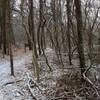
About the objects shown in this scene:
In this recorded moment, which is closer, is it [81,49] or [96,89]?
[96,89]

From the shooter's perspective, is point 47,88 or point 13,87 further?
point 13,87

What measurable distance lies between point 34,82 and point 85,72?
2500mm

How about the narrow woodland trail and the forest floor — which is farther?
the narrow woodland trail

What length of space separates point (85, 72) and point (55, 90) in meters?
1.74

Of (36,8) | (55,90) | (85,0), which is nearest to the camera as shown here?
(55,90)

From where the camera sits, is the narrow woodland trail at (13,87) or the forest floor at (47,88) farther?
the narrow woodland trail at (13,87)

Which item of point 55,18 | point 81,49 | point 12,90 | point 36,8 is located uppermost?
point 36,8

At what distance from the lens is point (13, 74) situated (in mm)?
15062

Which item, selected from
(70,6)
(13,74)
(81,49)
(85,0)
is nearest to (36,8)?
(85,0)

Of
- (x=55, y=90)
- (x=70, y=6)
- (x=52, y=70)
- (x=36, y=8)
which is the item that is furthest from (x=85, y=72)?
(x=36, y=8)

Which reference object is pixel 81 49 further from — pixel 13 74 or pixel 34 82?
pixel 13 74

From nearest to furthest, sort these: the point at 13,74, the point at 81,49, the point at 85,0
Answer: the point at 81,49 < the point at 13,74 < the point at 85,0

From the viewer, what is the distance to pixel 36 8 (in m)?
24.8

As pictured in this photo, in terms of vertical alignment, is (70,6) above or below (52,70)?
above
